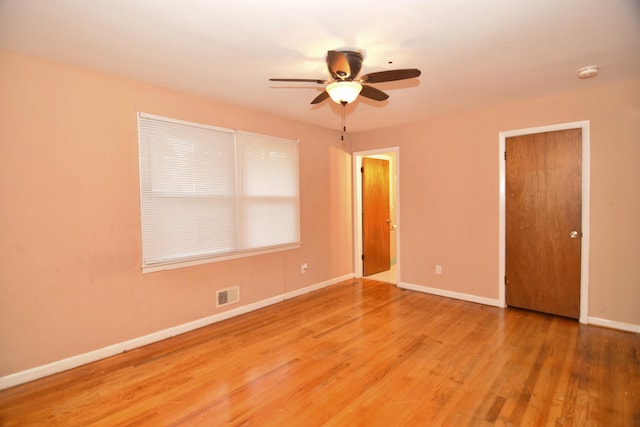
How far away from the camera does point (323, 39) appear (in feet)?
7.38

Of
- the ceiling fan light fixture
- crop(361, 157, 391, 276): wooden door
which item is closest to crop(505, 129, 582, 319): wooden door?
crop(361, 157, 391, 276): wooden door

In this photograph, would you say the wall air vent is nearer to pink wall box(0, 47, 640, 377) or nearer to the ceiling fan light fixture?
pink wall box(0, 47, 640, 377)

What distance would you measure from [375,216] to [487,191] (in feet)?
6.99

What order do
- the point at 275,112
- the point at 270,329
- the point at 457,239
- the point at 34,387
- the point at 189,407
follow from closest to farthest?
the point at 189,407 < the point at 34,387 < the point at 270,329 < the point at 275,112 < the point at 457,239

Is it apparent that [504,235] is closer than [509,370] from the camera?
No

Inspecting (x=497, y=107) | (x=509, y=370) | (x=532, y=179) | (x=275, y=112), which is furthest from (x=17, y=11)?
(x=532, y=179)

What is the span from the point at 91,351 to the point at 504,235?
179 inches

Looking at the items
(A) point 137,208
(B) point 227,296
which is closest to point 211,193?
(A) point 137,208

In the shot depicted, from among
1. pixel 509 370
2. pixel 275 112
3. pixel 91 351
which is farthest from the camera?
pixel 275 112

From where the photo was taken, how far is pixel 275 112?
161 inches

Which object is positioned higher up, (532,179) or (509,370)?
(532,179)

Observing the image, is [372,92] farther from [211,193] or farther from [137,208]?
[137,208]

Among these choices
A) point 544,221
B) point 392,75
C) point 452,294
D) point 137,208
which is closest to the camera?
point 392,75

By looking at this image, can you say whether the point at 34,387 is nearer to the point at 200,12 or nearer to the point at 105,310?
the point at 105,310
